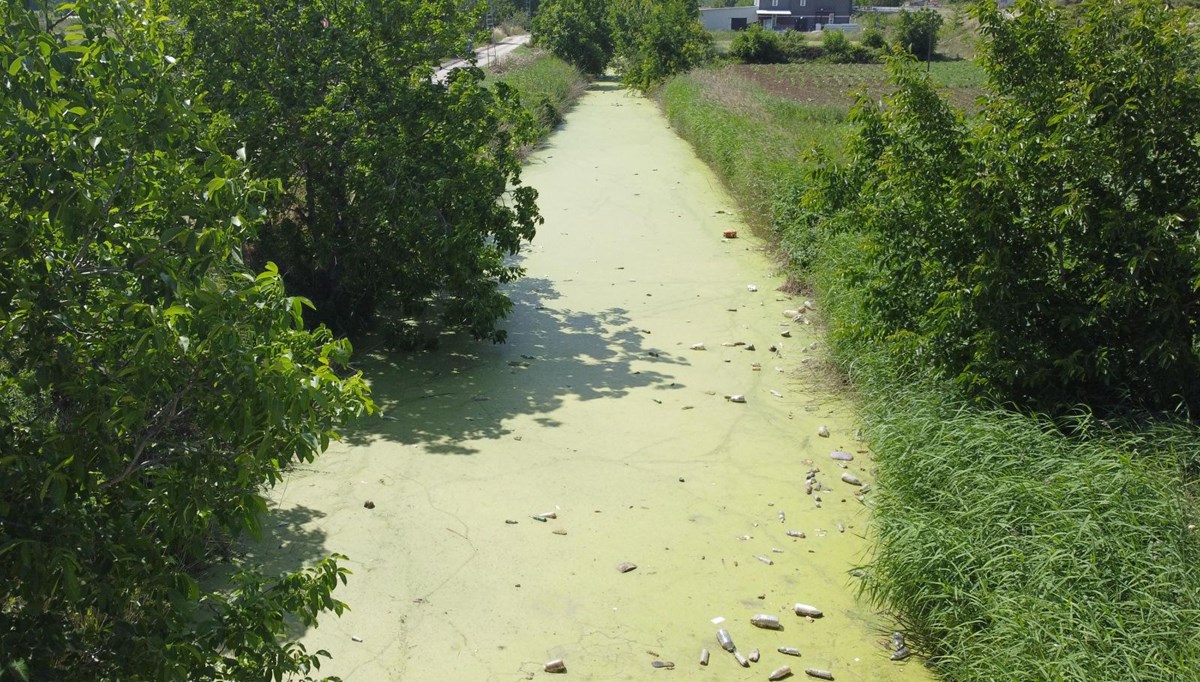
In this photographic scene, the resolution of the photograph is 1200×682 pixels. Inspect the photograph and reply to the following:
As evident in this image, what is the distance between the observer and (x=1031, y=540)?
14.1 ft

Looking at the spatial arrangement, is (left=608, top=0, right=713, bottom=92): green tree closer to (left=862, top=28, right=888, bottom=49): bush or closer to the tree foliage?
(left=862, top=28, right=888, bottom=49): bush

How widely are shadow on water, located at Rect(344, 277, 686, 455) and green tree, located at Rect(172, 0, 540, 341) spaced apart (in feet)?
0.92

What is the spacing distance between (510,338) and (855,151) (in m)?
3.16

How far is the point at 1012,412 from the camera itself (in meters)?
5.62

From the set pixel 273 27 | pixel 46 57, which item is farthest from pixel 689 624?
pixel 273 27

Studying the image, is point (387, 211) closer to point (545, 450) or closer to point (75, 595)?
point (545, 450)

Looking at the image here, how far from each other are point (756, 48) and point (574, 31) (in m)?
9.23

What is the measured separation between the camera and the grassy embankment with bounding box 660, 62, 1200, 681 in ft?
12.4

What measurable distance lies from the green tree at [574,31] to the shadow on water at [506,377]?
893 inches

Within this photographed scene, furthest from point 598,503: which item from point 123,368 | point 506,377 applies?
point 123,368

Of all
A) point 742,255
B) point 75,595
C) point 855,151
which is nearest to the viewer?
point 75,595

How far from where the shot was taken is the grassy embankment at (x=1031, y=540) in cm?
377

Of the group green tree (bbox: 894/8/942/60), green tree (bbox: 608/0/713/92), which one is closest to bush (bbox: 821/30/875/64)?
green tree (bbox: 894/8/942/60)

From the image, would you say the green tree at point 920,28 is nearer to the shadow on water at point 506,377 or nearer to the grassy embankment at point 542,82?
the grassy embankment at point 542,82
